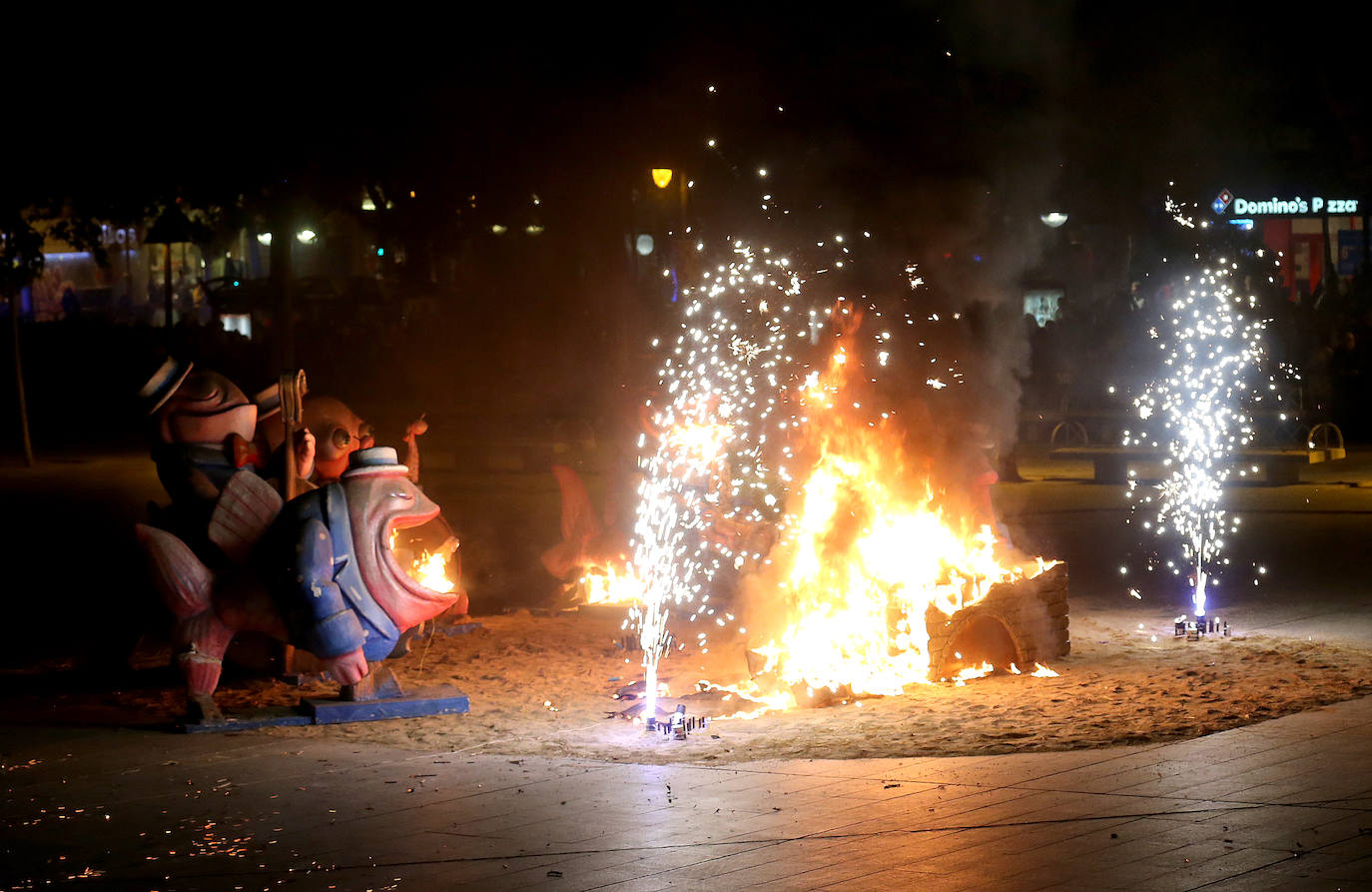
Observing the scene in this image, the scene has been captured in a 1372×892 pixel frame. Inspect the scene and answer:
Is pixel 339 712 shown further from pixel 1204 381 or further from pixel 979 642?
pixel 1204 381

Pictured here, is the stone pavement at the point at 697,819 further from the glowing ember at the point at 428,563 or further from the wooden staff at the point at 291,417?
the glowing ember at the point at 428,563

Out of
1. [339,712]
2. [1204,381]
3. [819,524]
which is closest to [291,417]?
[339,712]

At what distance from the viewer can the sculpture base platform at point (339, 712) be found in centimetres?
814

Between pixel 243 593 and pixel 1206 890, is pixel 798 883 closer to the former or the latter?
pixel 1206 890

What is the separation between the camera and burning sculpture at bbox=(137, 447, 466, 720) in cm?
823

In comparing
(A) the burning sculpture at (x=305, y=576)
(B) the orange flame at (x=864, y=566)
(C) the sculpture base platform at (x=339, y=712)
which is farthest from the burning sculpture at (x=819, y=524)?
(A) the burning sculpture at (x=305, y=576)

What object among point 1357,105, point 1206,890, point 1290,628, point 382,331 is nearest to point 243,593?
point 1206,890

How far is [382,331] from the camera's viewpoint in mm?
35812

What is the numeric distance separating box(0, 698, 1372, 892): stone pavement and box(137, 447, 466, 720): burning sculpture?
745 millimetres

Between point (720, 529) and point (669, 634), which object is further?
point (720, 529)

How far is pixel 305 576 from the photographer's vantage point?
819 centimetres

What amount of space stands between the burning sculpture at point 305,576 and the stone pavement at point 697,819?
0.74 m

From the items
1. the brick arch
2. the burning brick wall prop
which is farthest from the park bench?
the brick arch

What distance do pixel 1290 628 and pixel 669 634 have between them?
167 inches
